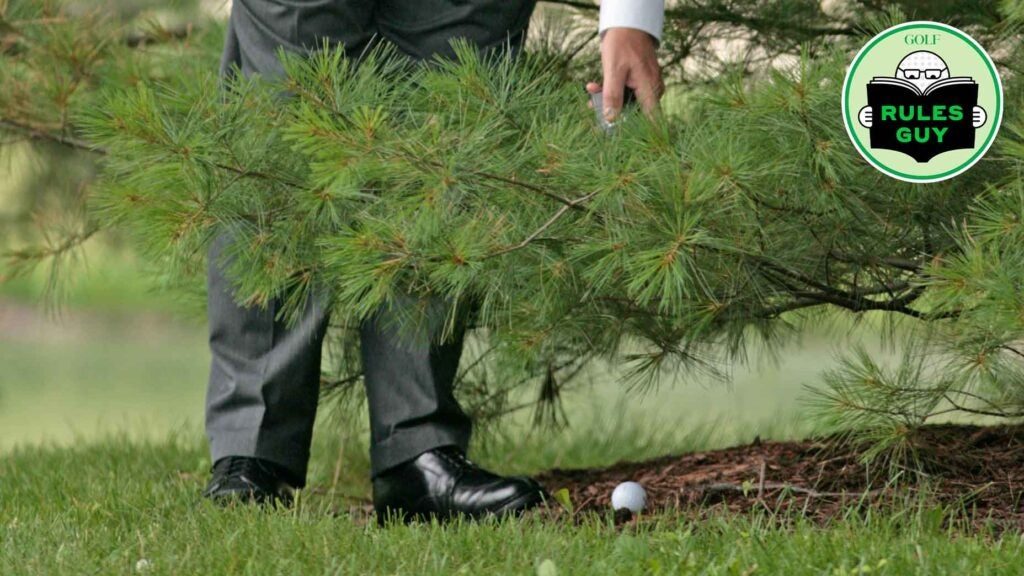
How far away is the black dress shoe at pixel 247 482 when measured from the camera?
1986 mm

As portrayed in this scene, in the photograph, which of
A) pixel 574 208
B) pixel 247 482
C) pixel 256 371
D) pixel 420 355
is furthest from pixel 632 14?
pixel 247 482

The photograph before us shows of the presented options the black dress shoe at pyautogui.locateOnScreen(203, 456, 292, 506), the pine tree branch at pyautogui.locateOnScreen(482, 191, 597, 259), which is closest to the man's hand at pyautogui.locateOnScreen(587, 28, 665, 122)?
the pine tree branch at pyautogui.locateOnScreen(482, 191, 597, 259)

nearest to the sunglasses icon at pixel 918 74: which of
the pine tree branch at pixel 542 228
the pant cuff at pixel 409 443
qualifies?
the pine tree branch at pixel 542 228

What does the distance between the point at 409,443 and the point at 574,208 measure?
2.02ft

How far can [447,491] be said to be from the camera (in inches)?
77.9

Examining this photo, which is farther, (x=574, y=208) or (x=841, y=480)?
(x=841, y=480)

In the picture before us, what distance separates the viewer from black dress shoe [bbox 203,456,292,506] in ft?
6.52

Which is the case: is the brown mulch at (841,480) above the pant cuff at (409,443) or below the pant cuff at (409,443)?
below

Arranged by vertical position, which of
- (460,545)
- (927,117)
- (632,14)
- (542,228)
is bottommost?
(460,545)

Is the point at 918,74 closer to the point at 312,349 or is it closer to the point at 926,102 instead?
the point at 926,102

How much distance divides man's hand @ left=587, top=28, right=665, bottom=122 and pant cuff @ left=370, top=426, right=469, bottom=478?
61 cm

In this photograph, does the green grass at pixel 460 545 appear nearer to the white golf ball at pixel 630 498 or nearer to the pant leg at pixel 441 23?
the white golf ball at pixel 630 498

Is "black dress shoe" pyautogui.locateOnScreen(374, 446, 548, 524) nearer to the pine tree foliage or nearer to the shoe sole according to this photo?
the shoe sole

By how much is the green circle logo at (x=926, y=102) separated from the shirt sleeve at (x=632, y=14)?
31cm
